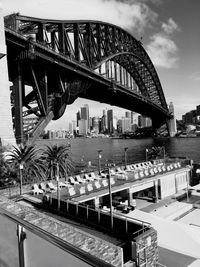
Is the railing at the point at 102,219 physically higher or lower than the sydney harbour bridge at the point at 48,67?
lower

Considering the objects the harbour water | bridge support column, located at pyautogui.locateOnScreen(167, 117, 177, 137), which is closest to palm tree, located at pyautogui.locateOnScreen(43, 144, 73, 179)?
the harbour water

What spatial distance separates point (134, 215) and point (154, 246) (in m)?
4.77

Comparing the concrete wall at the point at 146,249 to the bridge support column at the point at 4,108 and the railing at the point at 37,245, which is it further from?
the bridge support column at the point at 4,108

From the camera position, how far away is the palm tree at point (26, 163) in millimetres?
21297

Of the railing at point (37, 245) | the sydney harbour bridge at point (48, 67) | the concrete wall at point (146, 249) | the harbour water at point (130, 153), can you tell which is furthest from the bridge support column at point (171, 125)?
the railing at point (37, 245)

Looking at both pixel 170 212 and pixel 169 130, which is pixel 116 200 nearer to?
pixel 170 212

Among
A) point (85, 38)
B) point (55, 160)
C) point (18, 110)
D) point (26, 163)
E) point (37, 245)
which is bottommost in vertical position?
point (55, 160)

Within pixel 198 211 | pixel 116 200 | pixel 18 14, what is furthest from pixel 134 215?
pixel 18 14

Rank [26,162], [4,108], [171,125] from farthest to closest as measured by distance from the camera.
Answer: [171,125], [4,108], [26,162]

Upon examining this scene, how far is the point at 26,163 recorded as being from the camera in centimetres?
2177

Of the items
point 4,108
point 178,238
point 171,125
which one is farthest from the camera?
point 171,125

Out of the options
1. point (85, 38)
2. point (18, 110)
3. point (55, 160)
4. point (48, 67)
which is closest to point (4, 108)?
point (18, 110)

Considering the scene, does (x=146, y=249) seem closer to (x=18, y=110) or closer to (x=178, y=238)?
(x=178, y=238)

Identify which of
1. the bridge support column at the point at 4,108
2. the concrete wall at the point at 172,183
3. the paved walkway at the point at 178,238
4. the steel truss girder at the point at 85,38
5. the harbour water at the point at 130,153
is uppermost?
the steel truss girder at the point at 85,38
